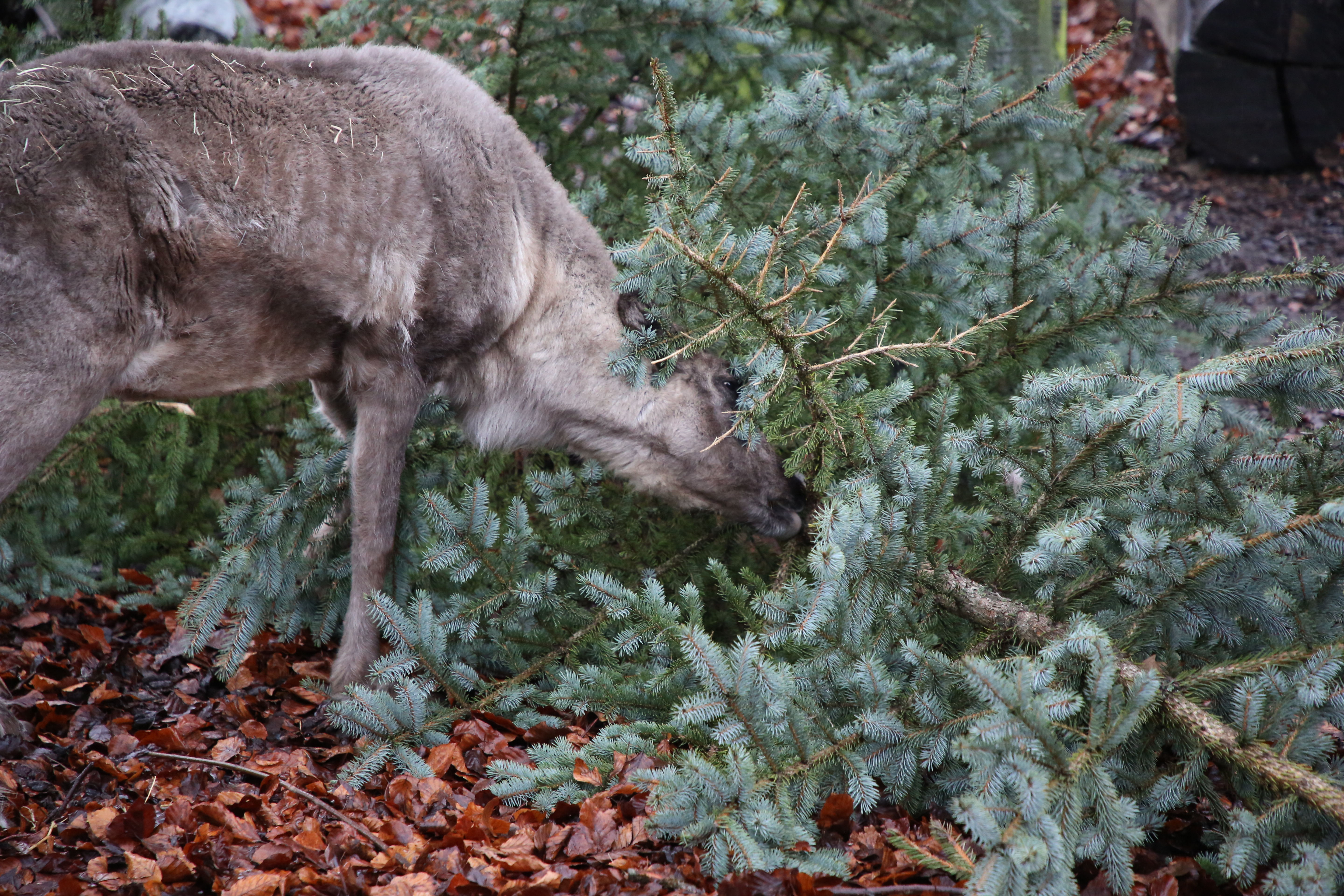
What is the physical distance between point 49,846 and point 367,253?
2.15m

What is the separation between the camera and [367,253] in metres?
3.76

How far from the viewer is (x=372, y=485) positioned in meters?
3.98

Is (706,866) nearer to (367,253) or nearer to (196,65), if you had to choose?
(367,253)

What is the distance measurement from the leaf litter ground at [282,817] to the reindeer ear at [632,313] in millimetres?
1512

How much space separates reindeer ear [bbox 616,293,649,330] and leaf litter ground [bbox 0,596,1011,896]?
1512 mm

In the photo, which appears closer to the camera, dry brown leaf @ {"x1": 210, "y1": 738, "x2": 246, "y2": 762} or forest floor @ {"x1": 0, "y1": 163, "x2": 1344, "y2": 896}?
forest floor @ {"x1": 0, "y1": 163, "x2": 1344, "y2": 896}

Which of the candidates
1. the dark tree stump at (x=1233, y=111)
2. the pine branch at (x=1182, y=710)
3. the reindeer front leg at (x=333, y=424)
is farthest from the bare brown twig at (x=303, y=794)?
the dark tree stump at (x=1233, y=111)

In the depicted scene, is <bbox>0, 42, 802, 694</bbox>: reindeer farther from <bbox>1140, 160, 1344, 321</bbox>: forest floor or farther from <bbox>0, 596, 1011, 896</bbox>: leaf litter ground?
<bbox>1140, 160, 1344, 321</bbox>: forest floor

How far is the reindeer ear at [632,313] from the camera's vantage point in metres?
4.02

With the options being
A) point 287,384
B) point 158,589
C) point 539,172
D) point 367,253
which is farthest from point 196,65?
point 158,589

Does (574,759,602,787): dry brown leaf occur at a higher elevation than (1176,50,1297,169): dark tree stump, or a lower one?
lower

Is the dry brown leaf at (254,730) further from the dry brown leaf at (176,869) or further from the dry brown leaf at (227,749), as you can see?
the dry brown leaf at (176,869)

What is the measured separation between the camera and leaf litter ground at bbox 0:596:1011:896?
2.76 metres

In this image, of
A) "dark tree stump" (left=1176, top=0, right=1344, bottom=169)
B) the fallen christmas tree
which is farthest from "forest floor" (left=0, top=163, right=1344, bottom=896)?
Result: "dark tree stump" (left=1176, top=0, right=1344, bottom=169)
